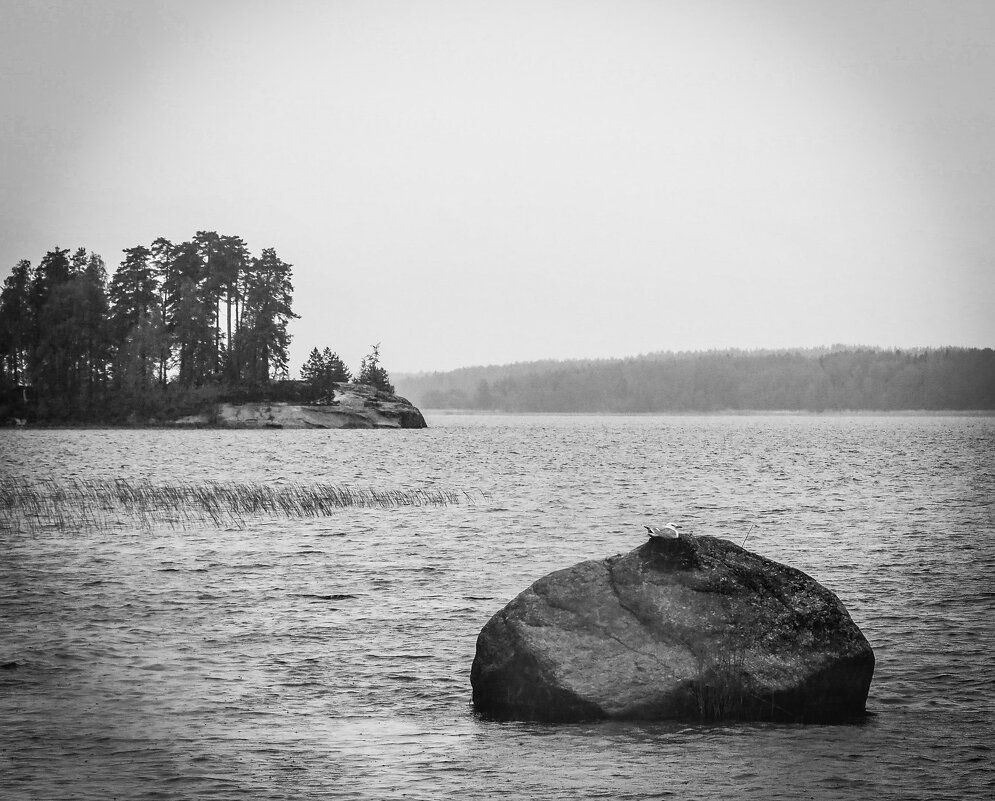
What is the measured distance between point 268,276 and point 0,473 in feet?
260

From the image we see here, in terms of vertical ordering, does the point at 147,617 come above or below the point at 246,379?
below

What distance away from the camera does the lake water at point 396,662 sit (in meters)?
10.8

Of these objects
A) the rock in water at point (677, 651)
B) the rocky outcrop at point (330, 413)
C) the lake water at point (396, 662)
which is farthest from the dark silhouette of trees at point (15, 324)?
the rock in water at point (677, 651)

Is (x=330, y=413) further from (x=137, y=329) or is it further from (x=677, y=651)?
(x=677, y=651)

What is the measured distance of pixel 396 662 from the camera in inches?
646

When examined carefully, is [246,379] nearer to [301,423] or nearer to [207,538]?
[301,423]

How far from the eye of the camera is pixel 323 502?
4338 cm

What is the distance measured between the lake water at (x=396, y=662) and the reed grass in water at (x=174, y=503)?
5.48 feet

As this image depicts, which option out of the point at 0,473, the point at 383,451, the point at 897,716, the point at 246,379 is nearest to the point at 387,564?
the point at 897,716

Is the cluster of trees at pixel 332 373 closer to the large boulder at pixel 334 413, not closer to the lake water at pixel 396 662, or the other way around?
the large boulder at pixel 334 413

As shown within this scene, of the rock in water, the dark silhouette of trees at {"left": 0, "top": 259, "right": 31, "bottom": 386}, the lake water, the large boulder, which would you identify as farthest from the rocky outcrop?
the rock in water

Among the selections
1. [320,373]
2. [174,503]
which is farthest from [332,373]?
[174,503]

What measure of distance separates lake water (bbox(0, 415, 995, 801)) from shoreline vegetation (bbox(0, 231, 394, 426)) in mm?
93557

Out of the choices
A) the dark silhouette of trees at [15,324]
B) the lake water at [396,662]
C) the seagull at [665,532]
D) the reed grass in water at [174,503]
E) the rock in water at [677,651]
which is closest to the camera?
the lake water at [396,662]
